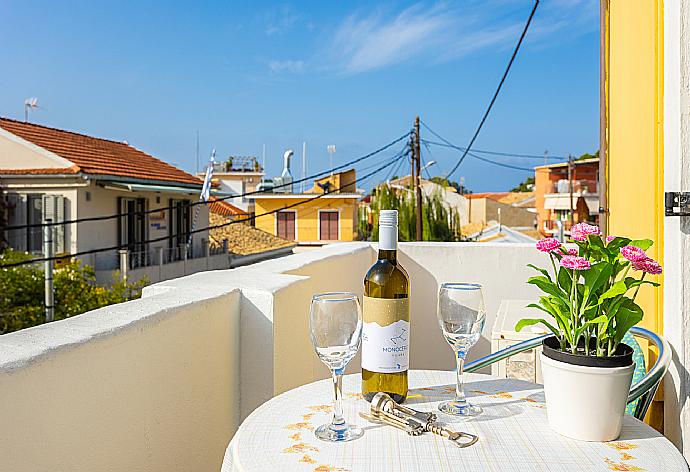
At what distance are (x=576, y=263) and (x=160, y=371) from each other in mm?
1017

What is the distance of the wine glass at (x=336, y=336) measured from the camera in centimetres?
115

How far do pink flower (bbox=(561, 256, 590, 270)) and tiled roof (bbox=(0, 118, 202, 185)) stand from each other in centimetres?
1311

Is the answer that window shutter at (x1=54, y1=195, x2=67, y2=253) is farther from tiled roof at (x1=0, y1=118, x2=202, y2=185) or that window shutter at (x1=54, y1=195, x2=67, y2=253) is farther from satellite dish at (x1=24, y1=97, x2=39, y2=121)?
satellite dish at (x1=24, y1=97, x2=39, y2=121)

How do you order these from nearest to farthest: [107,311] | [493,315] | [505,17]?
[107,311]
[493,315]
[505,17]

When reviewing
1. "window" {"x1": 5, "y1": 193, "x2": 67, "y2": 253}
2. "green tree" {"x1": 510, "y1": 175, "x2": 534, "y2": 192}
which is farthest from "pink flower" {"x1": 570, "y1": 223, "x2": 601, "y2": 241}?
"green tree" {"x1": 510, "y1": 175, "x2": 534, "y2": 192}

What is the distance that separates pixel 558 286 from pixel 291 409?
57 cm

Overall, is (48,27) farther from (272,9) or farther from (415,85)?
(415,85)

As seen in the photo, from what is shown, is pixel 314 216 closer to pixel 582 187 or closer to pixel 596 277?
pixel 582 187

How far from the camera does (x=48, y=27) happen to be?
34.5m

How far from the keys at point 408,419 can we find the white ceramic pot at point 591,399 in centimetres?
17

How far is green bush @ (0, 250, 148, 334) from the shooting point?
1184 centimetres

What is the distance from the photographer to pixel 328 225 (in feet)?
83.4

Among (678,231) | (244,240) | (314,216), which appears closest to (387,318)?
(678,231)

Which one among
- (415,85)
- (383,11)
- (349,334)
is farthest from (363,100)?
(349,334)
